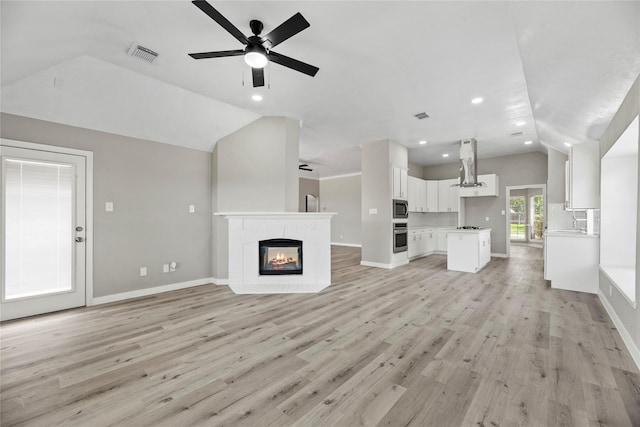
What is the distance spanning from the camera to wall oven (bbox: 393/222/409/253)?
6.05 metres

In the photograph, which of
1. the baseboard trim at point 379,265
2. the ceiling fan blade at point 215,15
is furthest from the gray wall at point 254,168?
the baseboard trim at point 379,265

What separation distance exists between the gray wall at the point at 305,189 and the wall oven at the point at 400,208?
200 inches

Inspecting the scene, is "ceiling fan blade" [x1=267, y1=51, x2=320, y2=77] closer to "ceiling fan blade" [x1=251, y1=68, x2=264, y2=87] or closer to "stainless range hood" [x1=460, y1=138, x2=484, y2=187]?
"ceiling fan blade" [x1=251, y1=68, x2=264, y2=87]

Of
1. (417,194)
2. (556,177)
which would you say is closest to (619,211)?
(556,177)

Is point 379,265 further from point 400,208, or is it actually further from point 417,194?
point 417,194

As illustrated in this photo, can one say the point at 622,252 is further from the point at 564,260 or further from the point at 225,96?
the point at 225,96

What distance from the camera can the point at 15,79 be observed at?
2783 millimetres

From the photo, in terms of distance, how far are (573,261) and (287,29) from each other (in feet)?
16.7

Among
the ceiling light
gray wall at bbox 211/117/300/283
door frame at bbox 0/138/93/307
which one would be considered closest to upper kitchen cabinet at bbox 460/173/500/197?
gray wall at bbox 211/117/300/283

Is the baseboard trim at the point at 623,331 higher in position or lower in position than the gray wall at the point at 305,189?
lower

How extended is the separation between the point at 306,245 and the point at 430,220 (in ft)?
19.0

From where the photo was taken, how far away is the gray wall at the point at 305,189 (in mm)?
10765

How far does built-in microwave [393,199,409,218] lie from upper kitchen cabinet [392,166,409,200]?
4.3 inches

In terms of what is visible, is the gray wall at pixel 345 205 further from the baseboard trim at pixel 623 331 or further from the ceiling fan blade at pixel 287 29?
the ceiling fan blade at pixel 287 29
